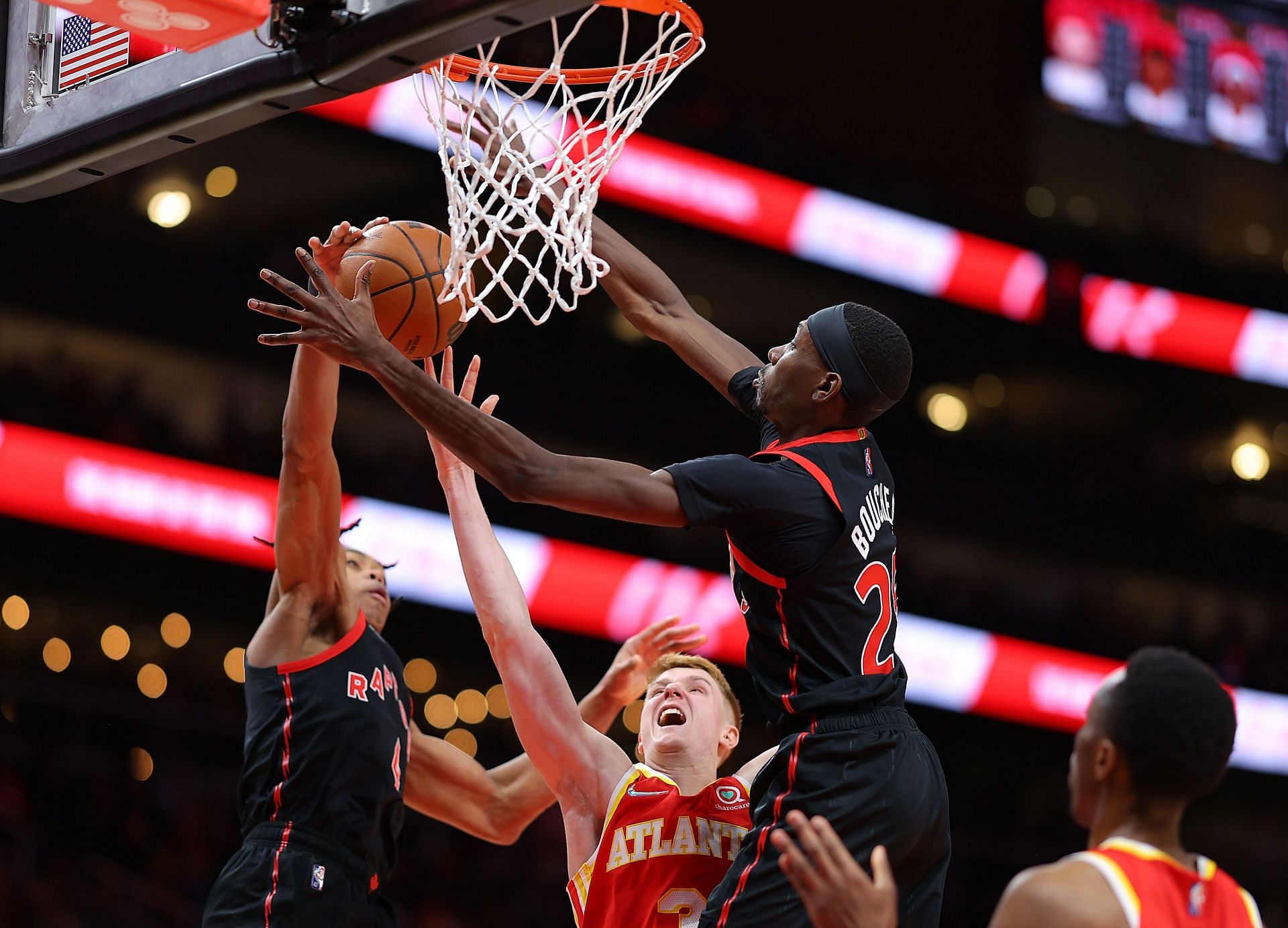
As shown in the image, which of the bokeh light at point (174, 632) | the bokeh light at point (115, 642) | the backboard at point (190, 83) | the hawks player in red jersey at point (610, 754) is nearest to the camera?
the backboard at point (190, 83)

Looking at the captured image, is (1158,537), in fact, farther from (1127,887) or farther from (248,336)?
(1127,887)

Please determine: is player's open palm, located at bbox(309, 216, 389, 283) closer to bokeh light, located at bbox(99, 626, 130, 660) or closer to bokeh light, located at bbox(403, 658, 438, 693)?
bokeh light, located at bbox(99, 626, 130, 660)

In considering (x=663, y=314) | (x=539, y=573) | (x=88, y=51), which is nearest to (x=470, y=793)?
(x=663, y=314)

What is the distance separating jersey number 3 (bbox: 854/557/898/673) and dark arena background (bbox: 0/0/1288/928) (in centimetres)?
678

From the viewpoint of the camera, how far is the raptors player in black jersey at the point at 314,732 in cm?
453

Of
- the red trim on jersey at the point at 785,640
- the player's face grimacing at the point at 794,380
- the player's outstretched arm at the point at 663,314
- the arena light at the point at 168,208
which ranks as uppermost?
the player's face grimacing at the point at 794,380

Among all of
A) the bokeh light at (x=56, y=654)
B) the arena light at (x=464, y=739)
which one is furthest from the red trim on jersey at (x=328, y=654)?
the arena light at (x=464, y=739)

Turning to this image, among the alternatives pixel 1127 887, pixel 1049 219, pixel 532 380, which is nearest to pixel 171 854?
pixel 532 380

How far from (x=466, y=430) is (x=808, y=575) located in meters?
0.84

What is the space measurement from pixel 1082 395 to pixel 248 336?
9319mm

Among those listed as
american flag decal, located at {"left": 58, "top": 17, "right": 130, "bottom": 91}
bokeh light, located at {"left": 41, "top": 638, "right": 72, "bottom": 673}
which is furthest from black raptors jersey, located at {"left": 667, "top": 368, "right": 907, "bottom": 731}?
bokeh light, located at {"left": 41, "top": 638, "right": 72, "bottom": 673}

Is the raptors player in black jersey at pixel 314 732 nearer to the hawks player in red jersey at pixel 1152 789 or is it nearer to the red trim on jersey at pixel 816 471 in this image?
the red trim on jersey at pixel 816 471

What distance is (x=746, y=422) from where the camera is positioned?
1395cm

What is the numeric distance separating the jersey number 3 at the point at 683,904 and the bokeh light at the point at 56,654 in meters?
10.5
